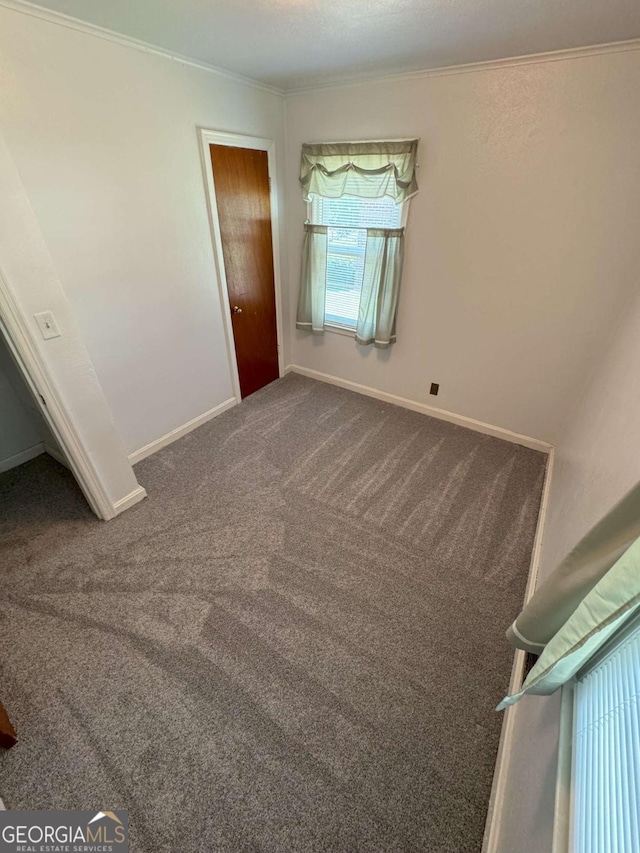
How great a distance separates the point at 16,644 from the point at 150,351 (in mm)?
1785

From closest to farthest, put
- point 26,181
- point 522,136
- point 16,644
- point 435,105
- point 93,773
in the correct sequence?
point 93,773 → point 16,644 → point 26,181 → point 522,136 → point 435,105

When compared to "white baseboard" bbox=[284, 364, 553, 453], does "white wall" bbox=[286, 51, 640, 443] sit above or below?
above

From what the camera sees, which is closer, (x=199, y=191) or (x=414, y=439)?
(x=199, y=191)

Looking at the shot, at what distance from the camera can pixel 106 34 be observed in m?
1.73

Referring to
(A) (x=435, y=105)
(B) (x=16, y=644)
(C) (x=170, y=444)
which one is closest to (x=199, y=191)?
(A) (x=435, y=105)

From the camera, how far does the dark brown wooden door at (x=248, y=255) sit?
8.59 ft

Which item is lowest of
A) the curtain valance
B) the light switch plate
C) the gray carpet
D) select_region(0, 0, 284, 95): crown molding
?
the gray carpet

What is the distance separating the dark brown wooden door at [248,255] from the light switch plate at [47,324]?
1452 mm

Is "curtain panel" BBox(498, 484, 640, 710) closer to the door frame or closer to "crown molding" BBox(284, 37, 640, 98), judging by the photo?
"crown molding" BBox(284, 37, 640, 98)

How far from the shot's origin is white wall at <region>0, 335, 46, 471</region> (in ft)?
7.97

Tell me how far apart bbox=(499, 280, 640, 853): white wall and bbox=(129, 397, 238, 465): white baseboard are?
2591mm

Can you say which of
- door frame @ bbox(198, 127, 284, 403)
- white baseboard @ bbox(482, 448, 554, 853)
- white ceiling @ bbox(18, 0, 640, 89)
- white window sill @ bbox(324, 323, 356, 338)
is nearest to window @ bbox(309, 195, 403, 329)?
white window sill @ bbox(324, 323, 356, 338)

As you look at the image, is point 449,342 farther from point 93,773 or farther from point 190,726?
point 93,773

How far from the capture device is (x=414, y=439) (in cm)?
291
